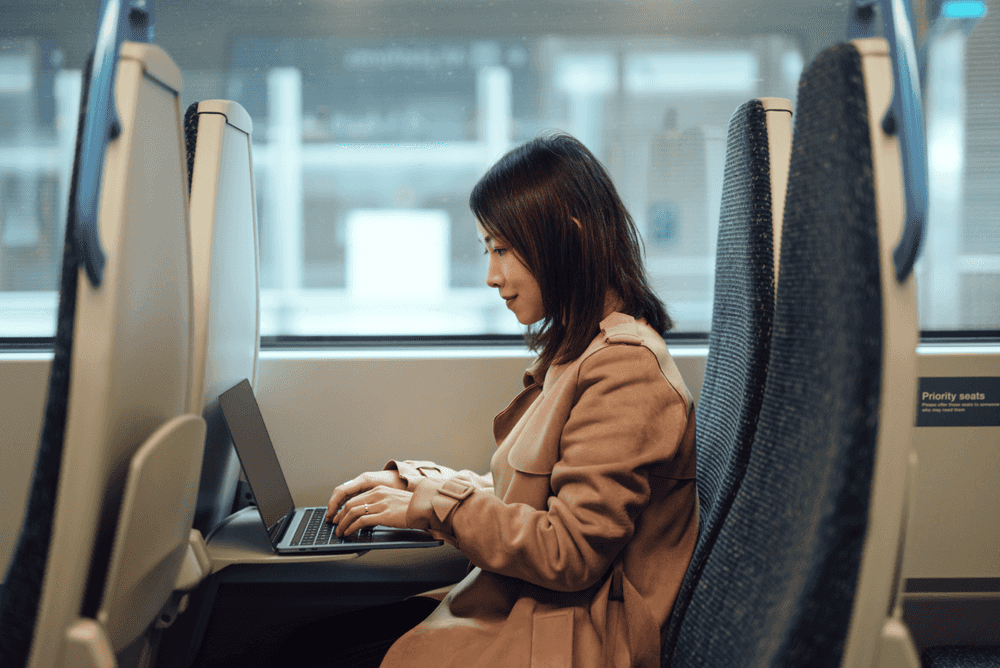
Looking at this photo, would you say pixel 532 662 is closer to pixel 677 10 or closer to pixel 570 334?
pixel 570 334

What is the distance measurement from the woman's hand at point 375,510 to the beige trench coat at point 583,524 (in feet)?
0.39

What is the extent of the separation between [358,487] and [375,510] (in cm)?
17

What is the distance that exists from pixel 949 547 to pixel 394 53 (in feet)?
6.83

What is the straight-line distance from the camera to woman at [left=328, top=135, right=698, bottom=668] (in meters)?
0.93

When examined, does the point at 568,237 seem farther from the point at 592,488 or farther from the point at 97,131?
the point at 97,131

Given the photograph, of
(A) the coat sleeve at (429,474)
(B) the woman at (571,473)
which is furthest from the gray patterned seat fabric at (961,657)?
(A) the coat sleeve at (429,474)

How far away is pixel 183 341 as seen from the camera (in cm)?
104

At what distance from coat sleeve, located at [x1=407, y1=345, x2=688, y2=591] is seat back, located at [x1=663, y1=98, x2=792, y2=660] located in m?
0.10

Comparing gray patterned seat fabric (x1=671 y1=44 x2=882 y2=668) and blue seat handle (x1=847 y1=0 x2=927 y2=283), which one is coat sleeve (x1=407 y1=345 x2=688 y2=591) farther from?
blue seat handle (x1=847 y1=0 x2=927 y2=283)

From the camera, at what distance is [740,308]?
1021 mm

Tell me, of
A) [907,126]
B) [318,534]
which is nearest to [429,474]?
[318,534]

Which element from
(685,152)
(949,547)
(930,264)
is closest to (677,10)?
(685,152)

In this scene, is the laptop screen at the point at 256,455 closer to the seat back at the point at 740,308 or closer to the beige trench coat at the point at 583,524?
the beige trench coat at the point at 583,524

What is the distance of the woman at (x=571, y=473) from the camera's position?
3.05ft
